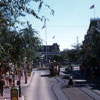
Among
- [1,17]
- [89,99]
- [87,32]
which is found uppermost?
[87,32]

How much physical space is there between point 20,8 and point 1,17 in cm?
69

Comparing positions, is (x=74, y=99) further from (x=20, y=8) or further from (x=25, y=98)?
(x=20, y=8)

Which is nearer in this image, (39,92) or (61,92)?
(61,92)

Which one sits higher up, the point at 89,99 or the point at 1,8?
the point at 1,8

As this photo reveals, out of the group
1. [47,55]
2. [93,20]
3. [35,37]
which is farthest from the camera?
[47,55]

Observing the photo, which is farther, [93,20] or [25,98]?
[93,20]

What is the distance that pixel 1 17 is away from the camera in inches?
405

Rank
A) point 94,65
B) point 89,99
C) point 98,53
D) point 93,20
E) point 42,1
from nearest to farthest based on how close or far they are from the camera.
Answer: point 42,1, point 89,99, point 98,53, point 94,65, point 93,20

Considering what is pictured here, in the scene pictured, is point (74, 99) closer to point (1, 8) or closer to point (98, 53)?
point (1, 8)

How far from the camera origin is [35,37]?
2973cm

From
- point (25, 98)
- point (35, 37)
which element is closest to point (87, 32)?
point (35, 37)

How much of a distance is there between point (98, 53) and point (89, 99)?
22.1 m

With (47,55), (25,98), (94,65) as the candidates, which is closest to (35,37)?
(25,98)

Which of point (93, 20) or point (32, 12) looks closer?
point (32, 12)
